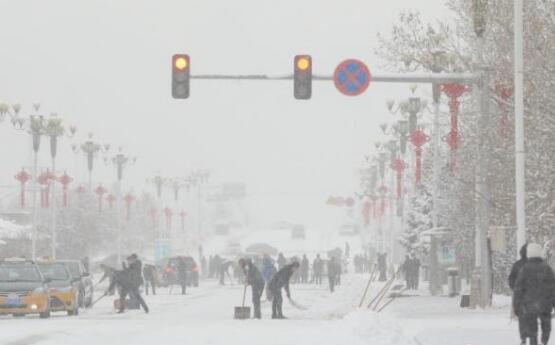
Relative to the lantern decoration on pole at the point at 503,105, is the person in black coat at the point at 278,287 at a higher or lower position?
lower

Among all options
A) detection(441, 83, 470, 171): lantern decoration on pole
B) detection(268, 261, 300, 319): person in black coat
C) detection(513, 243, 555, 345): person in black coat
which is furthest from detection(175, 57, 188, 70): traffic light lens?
detection(513, 243, 555, 345): person in black coat

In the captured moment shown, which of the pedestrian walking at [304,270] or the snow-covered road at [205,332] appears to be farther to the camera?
the pedestrian walking at [304,270]

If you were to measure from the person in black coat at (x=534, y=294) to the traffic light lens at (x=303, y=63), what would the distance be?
33.8 feet

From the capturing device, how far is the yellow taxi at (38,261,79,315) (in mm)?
34906

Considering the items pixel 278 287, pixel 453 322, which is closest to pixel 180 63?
pixel 278 287

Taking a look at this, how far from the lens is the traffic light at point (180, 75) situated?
1097 inches

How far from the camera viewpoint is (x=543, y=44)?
2919cm

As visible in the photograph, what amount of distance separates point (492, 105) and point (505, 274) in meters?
10.0

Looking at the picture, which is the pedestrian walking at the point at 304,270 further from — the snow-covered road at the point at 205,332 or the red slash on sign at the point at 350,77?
the red slash on sign at the point at 350,77

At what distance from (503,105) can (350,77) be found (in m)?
5.96

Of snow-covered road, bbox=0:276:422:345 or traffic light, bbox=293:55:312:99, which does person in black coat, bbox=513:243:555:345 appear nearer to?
snow-covered road, bbox=0:276:422:345

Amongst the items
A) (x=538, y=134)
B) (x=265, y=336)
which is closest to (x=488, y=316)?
(x=538, y=134)

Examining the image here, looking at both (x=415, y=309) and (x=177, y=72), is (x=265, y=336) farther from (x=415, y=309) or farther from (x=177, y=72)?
(x=415, y=309)

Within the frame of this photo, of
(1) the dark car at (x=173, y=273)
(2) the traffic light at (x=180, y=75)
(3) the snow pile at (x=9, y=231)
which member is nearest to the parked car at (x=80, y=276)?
(2) the traffic light at (x=180, y=75)
